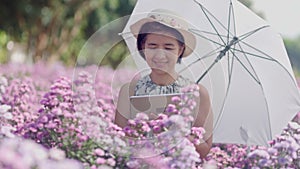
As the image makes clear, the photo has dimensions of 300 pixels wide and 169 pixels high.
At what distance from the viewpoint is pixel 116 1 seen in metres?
20.8

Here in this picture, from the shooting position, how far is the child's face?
3391 mm

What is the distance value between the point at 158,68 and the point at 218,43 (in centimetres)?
67

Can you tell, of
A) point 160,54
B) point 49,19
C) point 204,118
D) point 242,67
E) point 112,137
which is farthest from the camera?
point 49,19

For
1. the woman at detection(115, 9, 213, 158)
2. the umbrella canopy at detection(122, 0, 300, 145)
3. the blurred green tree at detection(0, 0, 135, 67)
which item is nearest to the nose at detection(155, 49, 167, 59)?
the woman at detection(115, 9, 213, 158)

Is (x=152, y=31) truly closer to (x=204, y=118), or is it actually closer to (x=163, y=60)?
→ (x=163, y=60)

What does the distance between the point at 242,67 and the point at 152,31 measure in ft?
2.77

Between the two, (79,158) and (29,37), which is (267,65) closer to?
(79,158)

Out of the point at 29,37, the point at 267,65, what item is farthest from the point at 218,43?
the point at 29,37

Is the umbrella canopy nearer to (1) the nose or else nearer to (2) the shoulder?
(2) the shoulder

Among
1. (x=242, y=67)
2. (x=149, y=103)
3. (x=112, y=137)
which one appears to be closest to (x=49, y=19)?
(x=242, y=67)

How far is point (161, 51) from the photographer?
3.39 m

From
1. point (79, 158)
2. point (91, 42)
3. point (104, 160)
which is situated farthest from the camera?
point (91, 42)

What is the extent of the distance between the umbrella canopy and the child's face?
46cm

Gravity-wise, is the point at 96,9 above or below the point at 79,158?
above
